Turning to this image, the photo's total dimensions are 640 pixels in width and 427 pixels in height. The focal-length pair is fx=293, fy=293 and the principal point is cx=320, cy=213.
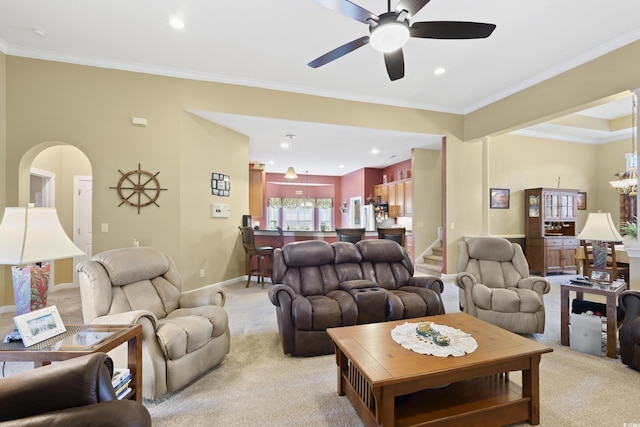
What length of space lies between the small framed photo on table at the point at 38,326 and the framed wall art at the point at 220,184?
360cm

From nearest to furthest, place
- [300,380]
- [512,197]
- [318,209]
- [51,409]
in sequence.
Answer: [51,409] < [300,380] < [512,197] < [318,209]

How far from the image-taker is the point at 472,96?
5.33 metres

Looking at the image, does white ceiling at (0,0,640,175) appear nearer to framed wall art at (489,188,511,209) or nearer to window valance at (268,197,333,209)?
framed wall art at (489,188,511,209)

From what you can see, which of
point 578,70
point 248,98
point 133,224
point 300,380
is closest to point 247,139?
point 248,98

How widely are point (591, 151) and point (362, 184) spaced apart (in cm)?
602

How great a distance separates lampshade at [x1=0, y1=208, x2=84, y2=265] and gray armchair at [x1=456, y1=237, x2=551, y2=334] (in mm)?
3674

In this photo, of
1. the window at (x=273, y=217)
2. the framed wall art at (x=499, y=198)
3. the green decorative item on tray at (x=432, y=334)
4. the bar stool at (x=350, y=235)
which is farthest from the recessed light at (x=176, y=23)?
the window at (x=273, y=217)

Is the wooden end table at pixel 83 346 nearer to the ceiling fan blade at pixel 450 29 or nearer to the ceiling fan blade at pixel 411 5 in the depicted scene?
the ceiling fan blade at pixel 411 5

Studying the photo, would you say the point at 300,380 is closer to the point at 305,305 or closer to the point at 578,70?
the point at 305,305

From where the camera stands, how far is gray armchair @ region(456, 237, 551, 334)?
3.12 m

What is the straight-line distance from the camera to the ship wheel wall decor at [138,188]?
13.7 feet

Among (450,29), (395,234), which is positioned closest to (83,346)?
(450,29)

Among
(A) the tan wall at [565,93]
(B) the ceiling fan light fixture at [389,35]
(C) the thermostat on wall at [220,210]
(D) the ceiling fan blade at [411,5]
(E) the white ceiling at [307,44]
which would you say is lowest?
(C) the thermostat on wall at [220,210]

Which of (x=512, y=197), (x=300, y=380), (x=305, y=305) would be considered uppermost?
(x=512, y=197)
